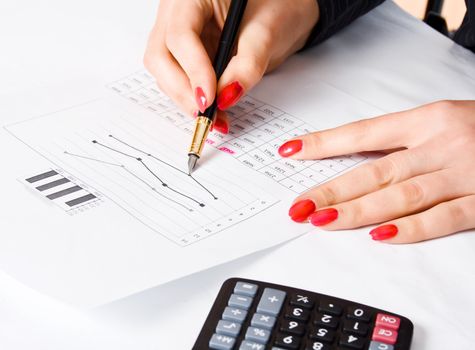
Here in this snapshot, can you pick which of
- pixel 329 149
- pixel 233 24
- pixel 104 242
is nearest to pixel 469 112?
pixel 329 149

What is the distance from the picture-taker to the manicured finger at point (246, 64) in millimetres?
735

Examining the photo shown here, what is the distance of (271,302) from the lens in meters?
0.53

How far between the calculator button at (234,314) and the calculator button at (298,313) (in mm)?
30

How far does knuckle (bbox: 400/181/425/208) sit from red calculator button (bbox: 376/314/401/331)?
156 mm

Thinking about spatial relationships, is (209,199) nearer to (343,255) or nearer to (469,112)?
(343,255)

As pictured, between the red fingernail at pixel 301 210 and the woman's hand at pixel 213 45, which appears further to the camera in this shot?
the woman's hand at pixel 213 45

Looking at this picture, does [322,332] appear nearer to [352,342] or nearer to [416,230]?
[352,342]

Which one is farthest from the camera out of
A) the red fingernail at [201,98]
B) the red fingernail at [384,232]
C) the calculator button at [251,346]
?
the red fingernail at [201,98]

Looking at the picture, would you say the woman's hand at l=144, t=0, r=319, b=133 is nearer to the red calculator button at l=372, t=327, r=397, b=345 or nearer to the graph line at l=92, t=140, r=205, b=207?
the graph line at l=92, t=140, r=205, b=207

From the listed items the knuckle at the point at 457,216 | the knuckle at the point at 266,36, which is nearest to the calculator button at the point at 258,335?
the knuckle at the point at 457,216

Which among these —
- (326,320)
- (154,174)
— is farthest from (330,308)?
(154,174)

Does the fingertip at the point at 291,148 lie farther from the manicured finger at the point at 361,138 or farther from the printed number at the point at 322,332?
the printed number at the point at 322,332

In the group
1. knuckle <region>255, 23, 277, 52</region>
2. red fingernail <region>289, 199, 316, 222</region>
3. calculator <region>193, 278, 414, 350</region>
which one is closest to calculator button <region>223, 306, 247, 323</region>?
calculator <region>193, 278, 414, 350</region>

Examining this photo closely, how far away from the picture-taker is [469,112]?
710 millimetres
